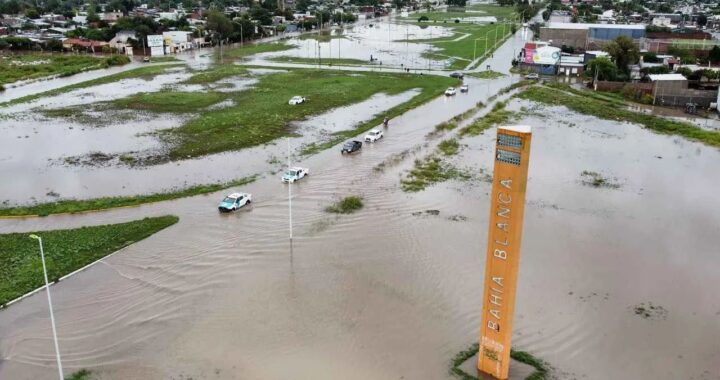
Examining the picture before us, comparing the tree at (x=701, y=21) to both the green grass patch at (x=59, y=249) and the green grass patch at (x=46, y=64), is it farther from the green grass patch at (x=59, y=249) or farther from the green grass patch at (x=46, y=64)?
the green grass patch at (x=59, y=249)

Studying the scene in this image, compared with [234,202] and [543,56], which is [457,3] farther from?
[234,202]

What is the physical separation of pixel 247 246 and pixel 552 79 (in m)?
44.4

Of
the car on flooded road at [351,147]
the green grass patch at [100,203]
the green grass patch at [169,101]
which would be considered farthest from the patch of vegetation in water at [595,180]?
the green grass patch at [169,101]

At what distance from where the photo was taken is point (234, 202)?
22.7 meters

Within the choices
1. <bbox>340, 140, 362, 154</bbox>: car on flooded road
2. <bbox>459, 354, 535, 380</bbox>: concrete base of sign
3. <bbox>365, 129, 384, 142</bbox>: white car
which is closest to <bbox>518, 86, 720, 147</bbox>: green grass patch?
<bbox>365, 129, 384, 142</bbox>: white car

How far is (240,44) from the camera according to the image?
8250cm

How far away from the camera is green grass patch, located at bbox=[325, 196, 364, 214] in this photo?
2300cm

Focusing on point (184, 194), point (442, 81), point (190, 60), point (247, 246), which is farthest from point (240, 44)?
point (247, 246)

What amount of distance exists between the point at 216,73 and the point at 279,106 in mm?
17777

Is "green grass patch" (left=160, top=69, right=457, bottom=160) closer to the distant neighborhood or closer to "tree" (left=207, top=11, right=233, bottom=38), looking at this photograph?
"tree" (left=207, top=11, right=233, bottom=38)

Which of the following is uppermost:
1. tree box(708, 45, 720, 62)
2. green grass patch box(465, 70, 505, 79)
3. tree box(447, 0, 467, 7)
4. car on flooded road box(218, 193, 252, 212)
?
tree box(447, 0, 467, 7)

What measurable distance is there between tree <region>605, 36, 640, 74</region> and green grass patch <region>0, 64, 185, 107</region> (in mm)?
43034

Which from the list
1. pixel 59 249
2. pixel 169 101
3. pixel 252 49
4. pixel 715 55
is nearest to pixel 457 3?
pixel 252 49

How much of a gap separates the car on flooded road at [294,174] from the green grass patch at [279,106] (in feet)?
20.0
